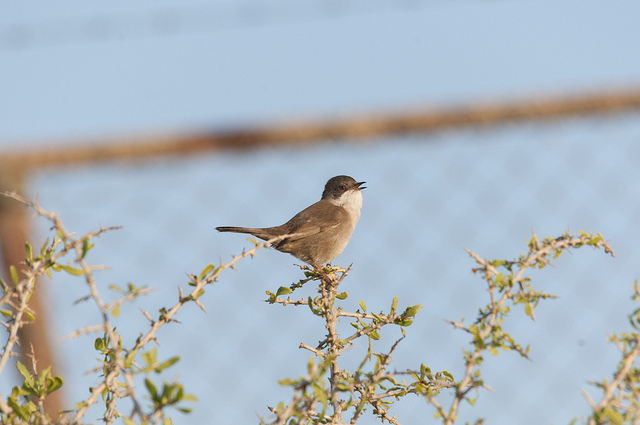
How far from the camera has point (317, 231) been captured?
569 centimetres

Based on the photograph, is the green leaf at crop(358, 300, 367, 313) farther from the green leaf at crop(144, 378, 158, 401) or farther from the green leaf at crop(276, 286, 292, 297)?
the green leaf at crop(144, 378, 158, 401)

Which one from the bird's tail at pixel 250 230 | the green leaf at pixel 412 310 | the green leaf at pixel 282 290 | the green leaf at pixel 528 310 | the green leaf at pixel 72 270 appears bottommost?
the green leaf at pixel 528 310

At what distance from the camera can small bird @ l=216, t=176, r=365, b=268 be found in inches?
221

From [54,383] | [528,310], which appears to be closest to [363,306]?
[528,310]

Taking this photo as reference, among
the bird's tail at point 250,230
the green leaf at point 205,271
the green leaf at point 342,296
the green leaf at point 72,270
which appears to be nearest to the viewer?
the green leaf at point 72,270

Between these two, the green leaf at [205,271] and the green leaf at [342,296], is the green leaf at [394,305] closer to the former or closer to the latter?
the green leaf at [342,296]

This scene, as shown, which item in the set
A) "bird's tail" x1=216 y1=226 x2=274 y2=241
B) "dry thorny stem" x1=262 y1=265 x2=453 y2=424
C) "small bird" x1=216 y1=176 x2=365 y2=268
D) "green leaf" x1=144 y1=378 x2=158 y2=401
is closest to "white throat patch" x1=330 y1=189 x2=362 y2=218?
"small bird" x1=216 y1=176 x2=365 y2=268

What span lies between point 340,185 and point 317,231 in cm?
95

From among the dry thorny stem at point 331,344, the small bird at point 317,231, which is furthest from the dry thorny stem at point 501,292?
the small bird at point 317,231

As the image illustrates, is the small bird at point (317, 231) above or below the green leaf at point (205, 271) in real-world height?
above

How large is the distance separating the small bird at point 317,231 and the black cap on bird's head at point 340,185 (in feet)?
0.46

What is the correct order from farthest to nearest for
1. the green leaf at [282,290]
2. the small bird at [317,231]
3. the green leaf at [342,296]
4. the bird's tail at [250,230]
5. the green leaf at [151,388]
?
1. the small bird at [317,231]
2. the bird's tail at [250,230]
3. the green leaf at [342,296]
4. the green leaf at [282,290]
5. the green leaf at [151,388]

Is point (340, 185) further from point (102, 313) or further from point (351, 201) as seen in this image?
point (102, 313)

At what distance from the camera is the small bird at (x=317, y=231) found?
5.61 m
